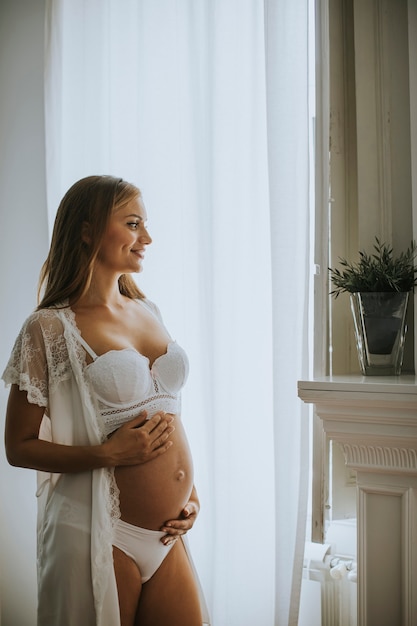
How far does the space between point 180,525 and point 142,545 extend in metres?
0.10

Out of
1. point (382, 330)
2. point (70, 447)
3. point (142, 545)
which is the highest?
point (382, 330)

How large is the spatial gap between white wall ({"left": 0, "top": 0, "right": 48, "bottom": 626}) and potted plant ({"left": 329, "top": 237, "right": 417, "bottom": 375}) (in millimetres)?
1305

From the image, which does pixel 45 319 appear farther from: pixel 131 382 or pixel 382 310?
pixel 382 310

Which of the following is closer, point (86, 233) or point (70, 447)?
point (70, 447)

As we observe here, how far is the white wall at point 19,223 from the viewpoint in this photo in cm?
234

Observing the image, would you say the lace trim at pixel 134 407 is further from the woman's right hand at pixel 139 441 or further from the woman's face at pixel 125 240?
the woman's face at pixel 125 240

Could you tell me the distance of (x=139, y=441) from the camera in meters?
1.43

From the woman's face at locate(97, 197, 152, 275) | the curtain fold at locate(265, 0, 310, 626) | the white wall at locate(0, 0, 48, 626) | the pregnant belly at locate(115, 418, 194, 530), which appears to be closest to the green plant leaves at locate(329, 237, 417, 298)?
the curtain fold at locate(265, 0, 310, 626)

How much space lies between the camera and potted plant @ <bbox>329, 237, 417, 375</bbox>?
158 cm

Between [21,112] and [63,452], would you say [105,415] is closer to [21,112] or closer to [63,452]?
[63,452]

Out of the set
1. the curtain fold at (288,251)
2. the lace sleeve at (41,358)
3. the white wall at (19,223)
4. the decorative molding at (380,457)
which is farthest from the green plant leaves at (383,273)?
the white wall at (19,223)

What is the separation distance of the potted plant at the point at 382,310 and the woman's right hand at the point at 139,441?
574mm

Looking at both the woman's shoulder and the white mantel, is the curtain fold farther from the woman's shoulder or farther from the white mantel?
the woman's shoulder

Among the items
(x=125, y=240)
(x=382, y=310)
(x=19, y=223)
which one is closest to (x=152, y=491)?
(x=125, y=240)
